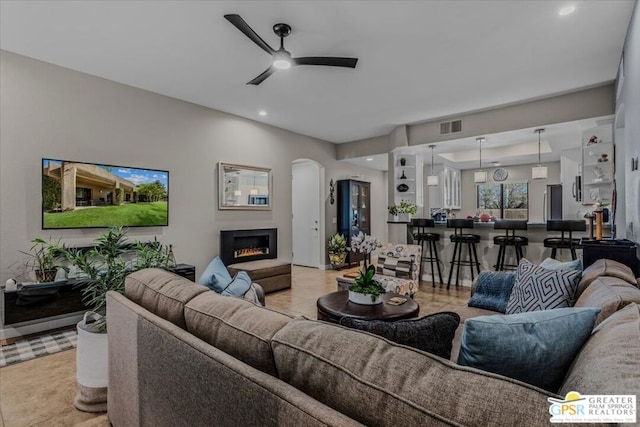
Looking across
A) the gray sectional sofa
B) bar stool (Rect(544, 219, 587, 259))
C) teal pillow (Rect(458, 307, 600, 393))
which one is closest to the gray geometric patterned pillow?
the gray sectional sofa

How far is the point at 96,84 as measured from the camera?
3.79 metres

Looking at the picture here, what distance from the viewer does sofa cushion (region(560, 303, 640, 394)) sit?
606 mm

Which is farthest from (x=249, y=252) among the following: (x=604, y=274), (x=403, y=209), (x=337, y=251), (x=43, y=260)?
(x=604, y=274)

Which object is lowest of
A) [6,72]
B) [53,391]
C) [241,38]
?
[53,391]

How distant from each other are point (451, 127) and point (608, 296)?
441 centimetres

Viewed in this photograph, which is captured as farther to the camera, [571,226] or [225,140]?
[225,140]

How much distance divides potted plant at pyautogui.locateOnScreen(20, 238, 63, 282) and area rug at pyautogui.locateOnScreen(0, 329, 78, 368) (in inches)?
22.8

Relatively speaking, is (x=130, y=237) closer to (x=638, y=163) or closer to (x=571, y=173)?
(x=638, y=163)

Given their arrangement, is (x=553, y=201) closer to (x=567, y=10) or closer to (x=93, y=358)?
(x=567, y=10)

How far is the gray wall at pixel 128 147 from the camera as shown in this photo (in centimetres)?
326

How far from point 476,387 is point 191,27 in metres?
3.26

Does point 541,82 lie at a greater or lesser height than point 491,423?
greater

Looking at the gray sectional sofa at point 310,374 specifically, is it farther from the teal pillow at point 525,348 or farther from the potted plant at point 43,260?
the potted plant at point 43,260

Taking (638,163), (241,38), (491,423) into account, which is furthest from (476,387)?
(241,38)
